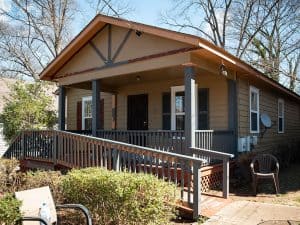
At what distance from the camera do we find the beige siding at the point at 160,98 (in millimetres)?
10578

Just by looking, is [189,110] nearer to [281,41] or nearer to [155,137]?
[155,137]

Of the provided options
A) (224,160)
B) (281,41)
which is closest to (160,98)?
(224,160)

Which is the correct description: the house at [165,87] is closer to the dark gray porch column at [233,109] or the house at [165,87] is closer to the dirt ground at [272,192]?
the dark gray porch column at [233,109]

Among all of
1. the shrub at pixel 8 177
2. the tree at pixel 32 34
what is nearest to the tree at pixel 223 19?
the tree at pixel 32 34

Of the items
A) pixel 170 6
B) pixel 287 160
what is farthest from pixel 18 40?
pixel 287 160

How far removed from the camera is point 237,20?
26703mm

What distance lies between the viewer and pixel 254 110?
12.0 meters

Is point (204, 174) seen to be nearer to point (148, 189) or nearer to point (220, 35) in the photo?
point (148, 189)

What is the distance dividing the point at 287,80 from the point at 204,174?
23.7 metres

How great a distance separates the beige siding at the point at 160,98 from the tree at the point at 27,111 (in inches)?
181

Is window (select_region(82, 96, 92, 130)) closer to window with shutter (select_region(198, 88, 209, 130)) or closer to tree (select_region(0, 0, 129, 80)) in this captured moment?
window with shutter (select_region(198, 88, 209, 130))

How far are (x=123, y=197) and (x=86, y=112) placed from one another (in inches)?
403

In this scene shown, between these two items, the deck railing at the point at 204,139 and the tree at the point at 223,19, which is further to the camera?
the tree at the point at 223,19

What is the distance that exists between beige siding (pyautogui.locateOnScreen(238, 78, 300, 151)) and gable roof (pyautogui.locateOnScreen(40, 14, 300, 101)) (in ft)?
1.93
